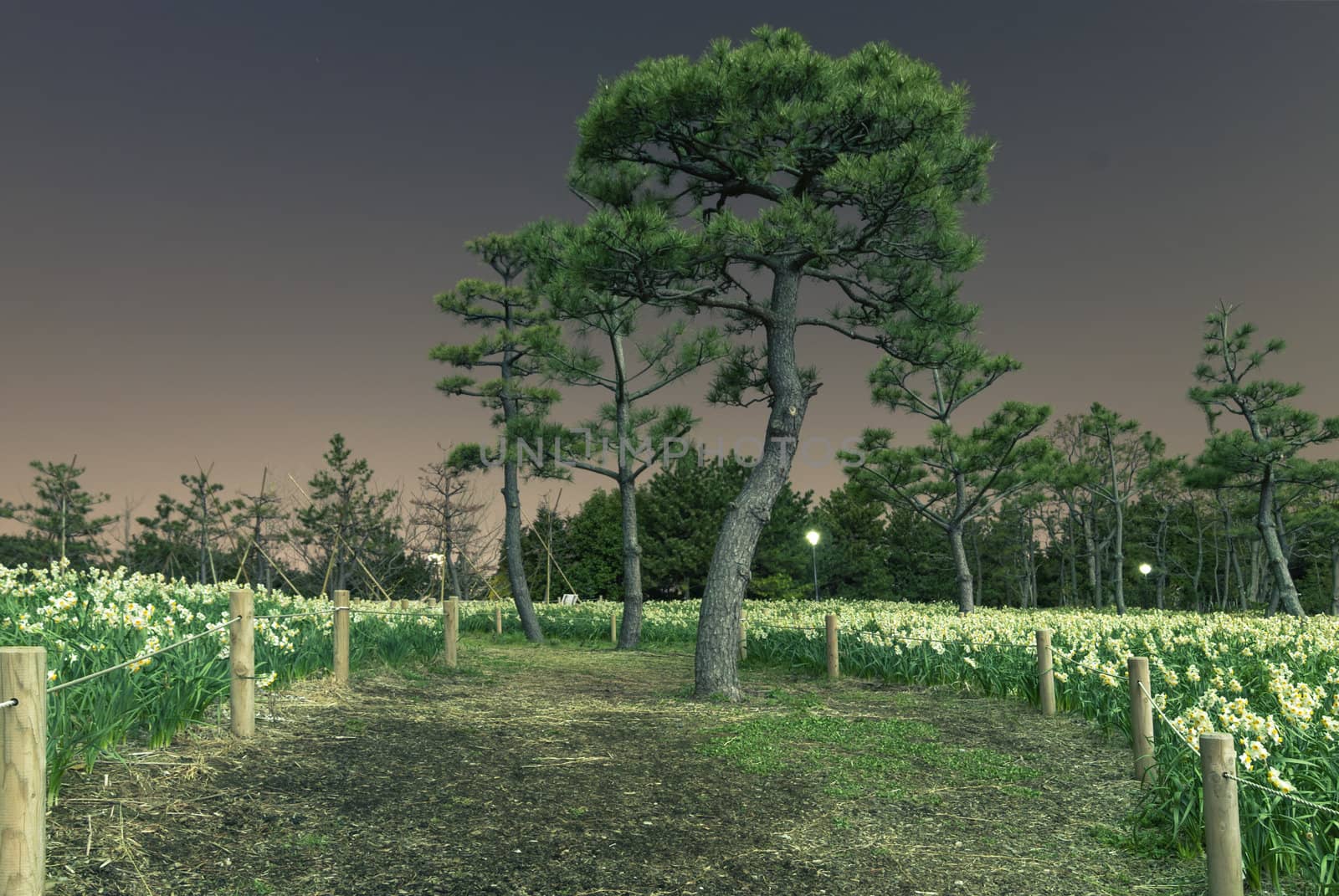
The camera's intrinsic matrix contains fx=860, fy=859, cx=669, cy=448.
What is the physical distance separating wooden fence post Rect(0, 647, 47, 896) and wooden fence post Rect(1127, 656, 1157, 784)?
5511mm

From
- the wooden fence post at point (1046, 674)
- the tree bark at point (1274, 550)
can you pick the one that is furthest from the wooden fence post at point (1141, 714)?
the tree bark at point (1274, 550)

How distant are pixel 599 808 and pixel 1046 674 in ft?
16.5

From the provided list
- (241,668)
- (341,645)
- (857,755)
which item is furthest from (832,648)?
(241,668)

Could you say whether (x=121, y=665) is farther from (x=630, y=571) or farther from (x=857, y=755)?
(x=630, y=571)

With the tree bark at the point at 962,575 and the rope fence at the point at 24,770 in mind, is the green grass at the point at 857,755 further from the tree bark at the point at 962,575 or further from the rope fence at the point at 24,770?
the tree bark at the point at 962,575

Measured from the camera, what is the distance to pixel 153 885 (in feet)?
11.4

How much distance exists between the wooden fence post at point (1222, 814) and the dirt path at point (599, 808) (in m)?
0.57

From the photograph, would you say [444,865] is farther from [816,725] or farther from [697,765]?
[816,725]

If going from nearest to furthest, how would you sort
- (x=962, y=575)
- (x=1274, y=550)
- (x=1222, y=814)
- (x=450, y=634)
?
(x=1222, y=814)
(x=450, y=634)
(x=962, y=575)
(x=1274, y=550)

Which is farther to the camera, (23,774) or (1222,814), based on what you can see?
(1222,814)

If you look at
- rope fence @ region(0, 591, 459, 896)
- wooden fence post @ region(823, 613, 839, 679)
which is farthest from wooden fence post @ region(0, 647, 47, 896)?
wooden fence post @ region(823, 613, 839, 679)

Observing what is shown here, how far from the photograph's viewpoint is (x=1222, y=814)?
3.30 metres

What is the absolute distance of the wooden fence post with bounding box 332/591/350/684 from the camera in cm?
775

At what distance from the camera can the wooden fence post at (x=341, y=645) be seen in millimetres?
7746
